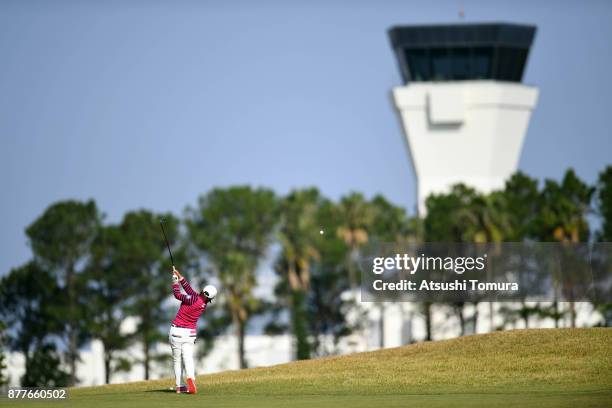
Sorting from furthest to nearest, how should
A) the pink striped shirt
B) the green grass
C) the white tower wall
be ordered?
the white tower wall
the pink striped shirt
the green grass

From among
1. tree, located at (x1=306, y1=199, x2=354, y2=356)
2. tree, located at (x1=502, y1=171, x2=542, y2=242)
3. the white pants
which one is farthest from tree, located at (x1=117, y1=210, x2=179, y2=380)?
the white pants

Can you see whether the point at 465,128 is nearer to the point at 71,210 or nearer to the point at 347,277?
the point at 347,277

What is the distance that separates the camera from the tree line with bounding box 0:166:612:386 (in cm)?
11281

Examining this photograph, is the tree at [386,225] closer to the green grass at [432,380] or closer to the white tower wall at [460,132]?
the white tower wall at [460,132]

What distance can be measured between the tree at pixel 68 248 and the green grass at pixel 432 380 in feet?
247

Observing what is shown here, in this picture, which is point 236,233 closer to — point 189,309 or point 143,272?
point 143,272

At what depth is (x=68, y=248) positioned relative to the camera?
4781 inches

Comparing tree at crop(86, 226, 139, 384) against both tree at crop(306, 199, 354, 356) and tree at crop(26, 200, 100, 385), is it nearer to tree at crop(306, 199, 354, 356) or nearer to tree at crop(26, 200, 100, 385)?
tree at crop(26, 200, 100, 385)

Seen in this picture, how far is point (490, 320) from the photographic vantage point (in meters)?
107

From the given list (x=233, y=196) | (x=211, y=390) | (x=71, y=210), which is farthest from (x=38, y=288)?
(x=211, y=390)

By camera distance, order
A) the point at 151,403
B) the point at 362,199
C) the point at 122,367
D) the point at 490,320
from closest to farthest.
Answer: the point at 151,403 → the point at 490,320 → the point at 122,367 → the point at 362,199

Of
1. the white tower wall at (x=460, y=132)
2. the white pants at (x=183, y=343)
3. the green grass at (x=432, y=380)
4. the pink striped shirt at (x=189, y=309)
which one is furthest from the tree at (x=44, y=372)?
the pink striped shirt at (x=189, y=309)

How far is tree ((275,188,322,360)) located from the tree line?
0.36 ft

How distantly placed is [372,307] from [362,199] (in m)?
8.80
